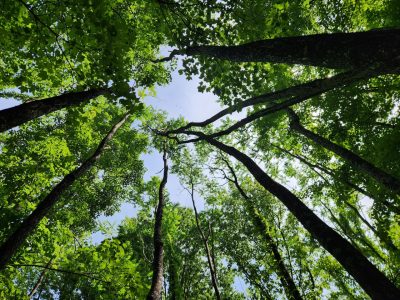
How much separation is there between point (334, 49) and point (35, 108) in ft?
14.6

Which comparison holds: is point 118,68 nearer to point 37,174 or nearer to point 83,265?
point 83,265

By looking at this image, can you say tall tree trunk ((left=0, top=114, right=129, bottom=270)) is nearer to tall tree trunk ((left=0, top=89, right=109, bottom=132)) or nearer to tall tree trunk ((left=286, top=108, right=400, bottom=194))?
tall tree trunk ((left=0, top=89, right=109, bottom=132))

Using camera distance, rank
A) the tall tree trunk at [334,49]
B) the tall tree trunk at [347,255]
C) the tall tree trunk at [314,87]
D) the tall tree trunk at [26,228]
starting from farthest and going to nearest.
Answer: the tall tree trunk at [26,228] < the tall tree trunk at [314,87] < the tall tree trunk at [334,49] < the tall tree trunk at [347,255]

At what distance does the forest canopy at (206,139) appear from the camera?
14.2ft

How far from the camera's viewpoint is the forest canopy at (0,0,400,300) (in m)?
4.32

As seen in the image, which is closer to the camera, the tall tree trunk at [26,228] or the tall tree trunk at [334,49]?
the tall tree trunk at [334,49]

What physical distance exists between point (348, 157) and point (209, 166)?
13.4 meters

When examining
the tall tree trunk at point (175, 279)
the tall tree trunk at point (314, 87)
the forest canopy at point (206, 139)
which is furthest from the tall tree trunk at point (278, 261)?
the tall tree trunk at point (175, 279)

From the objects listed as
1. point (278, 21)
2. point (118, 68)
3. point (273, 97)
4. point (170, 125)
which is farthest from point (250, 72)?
point (170, 125)

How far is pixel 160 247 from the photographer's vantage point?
941 cm

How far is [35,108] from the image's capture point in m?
4.48

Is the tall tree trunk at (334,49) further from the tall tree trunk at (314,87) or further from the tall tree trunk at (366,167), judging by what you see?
the tall tree trunk at (366,167)

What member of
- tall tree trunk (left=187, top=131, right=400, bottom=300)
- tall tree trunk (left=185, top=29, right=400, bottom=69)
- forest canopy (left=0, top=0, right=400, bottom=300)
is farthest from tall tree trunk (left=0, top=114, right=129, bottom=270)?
tall tree trunk (left=185, top=29, right=400, bottom=69)

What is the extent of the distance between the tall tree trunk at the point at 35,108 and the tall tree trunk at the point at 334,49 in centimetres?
259
